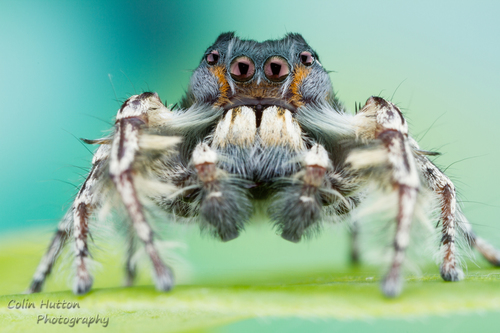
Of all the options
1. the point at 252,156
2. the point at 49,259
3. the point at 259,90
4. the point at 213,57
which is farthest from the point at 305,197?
the point at 49,259

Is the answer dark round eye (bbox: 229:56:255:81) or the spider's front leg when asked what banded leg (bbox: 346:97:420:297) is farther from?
the spider's front leg

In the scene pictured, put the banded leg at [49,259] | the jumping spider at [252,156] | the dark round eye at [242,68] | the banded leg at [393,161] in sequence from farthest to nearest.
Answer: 1. the banded leg at [49,259]
2. the dark round eye at [242,68]
3. the jumping spider at [252,156]
4. the banded leg at [393,161]

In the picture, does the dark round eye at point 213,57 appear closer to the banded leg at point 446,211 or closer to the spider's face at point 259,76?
the spider's face at point 259,76

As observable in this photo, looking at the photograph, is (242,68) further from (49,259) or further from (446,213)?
(49,259)

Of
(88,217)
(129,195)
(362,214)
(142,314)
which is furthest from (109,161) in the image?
(362,214)

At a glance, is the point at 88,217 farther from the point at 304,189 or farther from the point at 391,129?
the point at 391,129

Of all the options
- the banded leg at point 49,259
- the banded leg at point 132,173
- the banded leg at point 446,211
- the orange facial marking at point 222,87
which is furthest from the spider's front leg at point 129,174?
the banded leg at point 446,211
